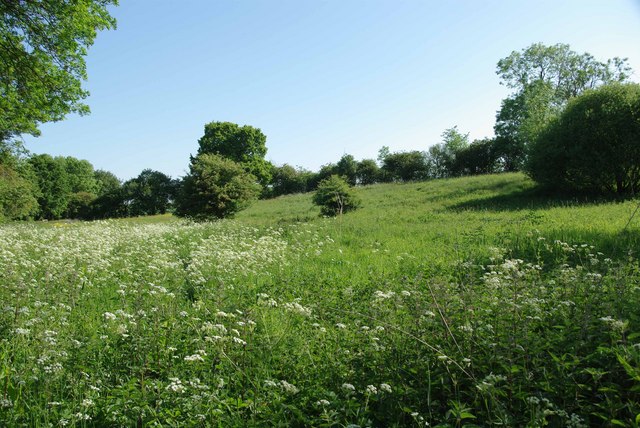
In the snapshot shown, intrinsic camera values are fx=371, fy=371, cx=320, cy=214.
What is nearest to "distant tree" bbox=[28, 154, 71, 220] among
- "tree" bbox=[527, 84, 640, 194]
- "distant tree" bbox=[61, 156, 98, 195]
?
"distant tree" bbox=[61, 156, 98, 195]

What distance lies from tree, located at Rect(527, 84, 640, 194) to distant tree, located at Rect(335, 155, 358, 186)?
34.5 meters

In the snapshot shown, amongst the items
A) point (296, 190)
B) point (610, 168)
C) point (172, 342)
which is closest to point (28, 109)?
point (172, 342)

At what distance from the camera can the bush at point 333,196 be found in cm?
2073

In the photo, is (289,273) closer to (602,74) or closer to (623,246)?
(623,246)

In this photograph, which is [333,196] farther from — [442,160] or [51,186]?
[51,186]

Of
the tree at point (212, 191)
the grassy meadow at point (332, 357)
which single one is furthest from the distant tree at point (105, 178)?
the grassy meadow at point (332, 357)

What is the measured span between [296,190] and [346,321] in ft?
176

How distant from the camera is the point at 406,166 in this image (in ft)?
154

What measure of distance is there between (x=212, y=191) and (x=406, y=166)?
29.3m

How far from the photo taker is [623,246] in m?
7.52

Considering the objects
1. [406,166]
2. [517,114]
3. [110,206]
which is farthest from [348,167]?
[110,206]

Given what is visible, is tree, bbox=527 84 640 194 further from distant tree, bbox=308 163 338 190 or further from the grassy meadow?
distant tree, bbox=308 163 338 190

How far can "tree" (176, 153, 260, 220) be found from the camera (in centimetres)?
2448

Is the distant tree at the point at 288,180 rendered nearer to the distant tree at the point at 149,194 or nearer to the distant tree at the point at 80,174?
the distant tree at the point at 149,194
